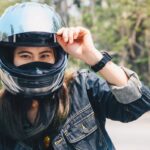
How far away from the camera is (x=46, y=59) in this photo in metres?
2.86

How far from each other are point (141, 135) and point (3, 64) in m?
9.23

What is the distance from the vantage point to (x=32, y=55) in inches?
111

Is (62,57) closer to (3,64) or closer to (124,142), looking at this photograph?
(3,64)

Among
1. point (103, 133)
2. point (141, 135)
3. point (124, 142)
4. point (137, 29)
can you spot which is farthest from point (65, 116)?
point (137, 29)

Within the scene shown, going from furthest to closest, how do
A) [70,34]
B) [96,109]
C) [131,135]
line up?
[131,135], [96,109], [70,34]

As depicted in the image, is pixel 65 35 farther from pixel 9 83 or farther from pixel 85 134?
pixel 85 134

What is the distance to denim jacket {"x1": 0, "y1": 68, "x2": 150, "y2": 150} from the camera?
284cm

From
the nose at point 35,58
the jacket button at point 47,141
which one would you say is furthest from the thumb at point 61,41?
the jacket button at point 47,141

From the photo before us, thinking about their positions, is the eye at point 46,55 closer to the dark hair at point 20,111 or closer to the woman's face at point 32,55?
the woman's face at point 32,55

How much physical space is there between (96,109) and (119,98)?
15cm

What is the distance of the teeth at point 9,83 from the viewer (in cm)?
285

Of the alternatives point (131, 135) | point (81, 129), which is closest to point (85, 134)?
point (81, 129)

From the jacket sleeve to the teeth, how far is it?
1.10 feet

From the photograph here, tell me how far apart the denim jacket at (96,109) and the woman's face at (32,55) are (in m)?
0.18
